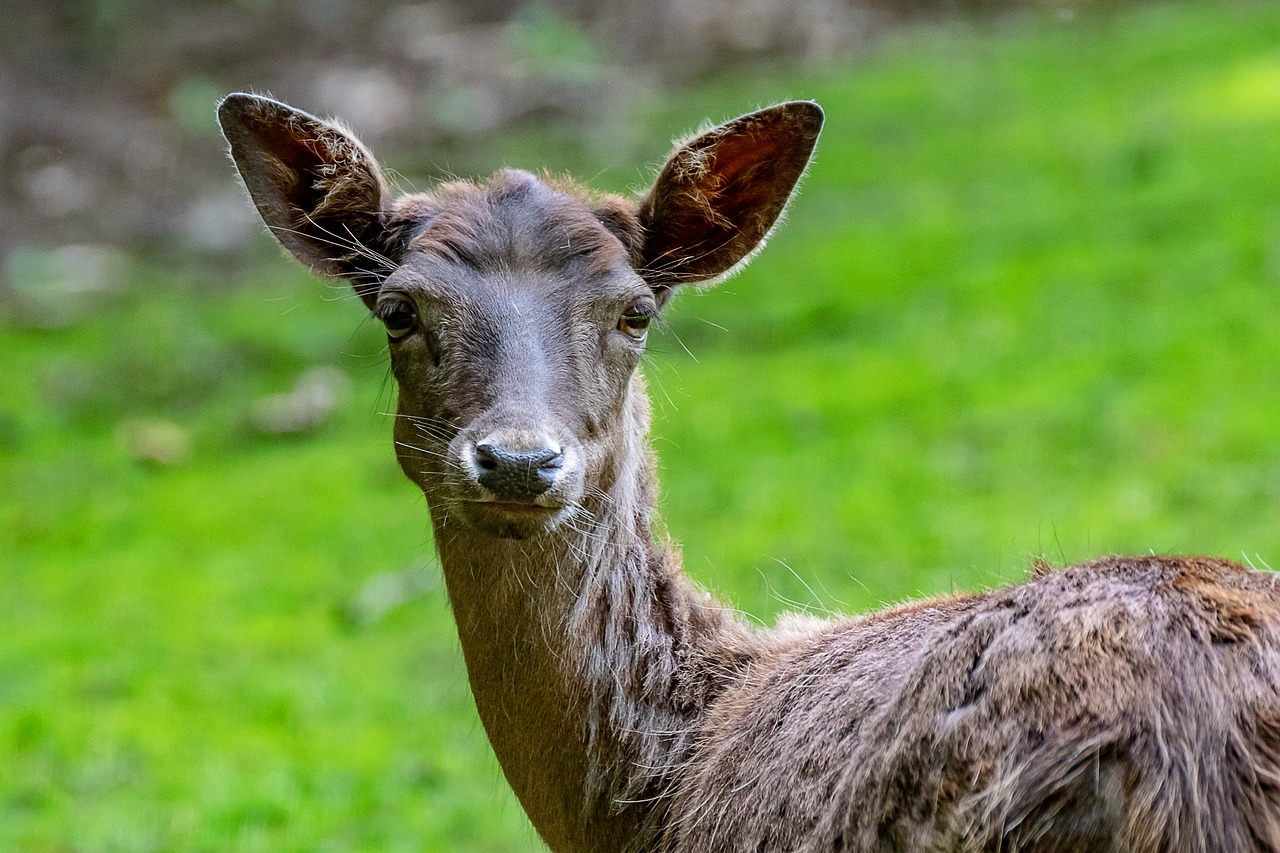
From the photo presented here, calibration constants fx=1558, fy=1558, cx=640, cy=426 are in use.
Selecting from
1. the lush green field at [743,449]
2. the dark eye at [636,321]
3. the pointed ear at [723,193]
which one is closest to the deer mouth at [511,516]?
the dark eye at [636,321]

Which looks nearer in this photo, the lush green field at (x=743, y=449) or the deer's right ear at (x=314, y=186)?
the deer's right ear at (x=314, y=186)

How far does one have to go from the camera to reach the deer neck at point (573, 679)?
197 inches

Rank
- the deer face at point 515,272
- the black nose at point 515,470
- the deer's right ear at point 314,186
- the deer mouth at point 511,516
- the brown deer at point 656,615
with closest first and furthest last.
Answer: the brown deer at point 656,615 → the black nose at point 515,470 → the deer mouth at point 511,516 → the deer face at point 515,272 → the deer's right ear at point 314,186

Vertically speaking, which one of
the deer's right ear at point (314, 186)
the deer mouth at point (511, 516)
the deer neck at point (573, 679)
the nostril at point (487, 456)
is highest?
the deer's right ear at point (314, 186)

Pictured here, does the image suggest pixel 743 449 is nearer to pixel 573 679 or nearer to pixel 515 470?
pixel 573 679

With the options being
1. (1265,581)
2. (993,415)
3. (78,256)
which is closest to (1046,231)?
(993,415)

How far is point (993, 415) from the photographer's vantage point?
40.0 ft

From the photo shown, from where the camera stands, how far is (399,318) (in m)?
5.13

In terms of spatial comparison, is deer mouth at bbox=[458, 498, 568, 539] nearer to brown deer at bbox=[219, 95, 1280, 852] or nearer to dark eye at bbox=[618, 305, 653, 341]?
brown deer at bbox=[219, 95, 1280, 852]

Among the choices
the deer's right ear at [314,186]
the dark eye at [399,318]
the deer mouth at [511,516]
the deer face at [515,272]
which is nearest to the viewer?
the deer mouth at [511,516]

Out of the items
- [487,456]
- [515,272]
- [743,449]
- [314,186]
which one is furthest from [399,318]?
[743,449]

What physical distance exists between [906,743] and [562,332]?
1.98 m

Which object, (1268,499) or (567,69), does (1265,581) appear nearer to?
(1268,499)

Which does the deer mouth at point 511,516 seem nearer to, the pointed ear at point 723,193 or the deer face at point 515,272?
the deer face at point 515,272
